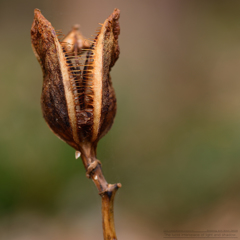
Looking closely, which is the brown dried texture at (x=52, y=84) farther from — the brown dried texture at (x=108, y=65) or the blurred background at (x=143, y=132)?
the blurred background at (x=143, y=132)

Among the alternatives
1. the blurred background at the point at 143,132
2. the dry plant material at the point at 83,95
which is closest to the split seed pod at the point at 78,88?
the dry plant material at the point at 83,95

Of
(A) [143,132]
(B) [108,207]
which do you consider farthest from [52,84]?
(A) [143,132]

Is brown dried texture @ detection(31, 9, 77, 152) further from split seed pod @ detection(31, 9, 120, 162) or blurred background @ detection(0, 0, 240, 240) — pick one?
blurred background @ detection(0, 0, 240, 240)

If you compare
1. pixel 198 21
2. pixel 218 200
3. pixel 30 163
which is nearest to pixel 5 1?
pixel 30 163

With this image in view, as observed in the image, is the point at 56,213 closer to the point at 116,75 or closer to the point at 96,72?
the point at 116,75

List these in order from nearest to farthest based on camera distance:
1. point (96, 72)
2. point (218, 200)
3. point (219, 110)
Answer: point (96, 72) < point (218, 200) < point (219, 110)

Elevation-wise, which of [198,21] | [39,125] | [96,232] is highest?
[198,21]
